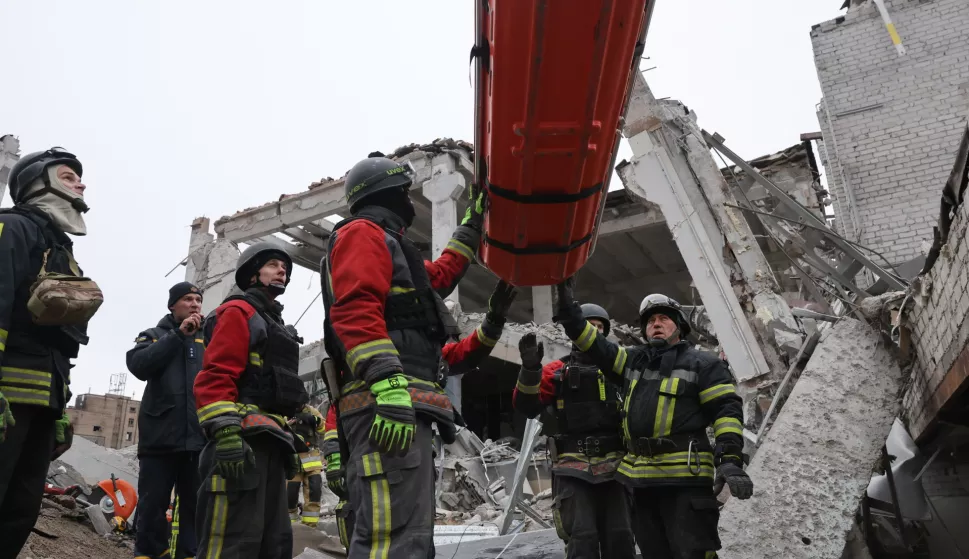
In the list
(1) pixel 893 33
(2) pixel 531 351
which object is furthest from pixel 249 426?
(1) pixel 893 33

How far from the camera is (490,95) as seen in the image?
8.82ft

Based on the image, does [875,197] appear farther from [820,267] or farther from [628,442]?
[628,442]

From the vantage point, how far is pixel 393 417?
2186mm

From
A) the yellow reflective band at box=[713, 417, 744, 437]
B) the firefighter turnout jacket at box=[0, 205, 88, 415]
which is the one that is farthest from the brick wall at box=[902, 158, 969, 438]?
the firefighter turnout jacket at box=[0, 205, 88, 415]

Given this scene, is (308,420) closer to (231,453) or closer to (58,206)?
(231,453)

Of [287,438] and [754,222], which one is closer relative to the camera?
[287,438]

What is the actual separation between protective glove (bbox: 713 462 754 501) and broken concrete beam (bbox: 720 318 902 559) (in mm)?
436

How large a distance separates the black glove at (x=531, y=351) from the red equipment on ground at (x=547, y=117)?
32cm

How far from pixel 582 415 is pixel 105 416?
42038 millimetres

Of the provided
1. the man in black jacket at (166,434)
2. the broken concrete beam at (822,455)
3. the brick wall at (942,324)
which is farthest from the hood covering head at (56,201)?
the brick wall at (942,324)

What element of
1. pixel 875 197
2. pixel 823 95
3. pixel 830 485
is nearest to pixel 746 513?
pixel 830 485

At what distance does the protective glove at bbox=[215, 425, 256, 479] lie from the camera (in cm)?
277

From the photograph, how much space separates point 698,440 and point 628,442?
0.36 m

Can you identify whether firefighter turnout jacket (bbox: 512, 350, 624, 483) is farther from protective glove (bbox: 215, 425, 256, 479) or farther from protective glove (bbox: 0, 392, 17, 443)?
protective glove (bbox: 0, 392, 17, 443)
